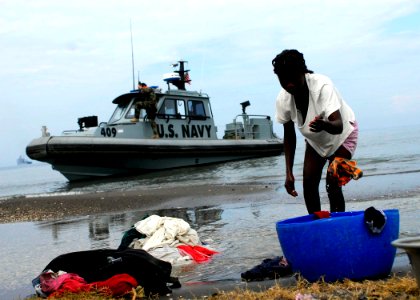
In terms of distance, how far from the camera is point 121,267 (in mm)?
3742

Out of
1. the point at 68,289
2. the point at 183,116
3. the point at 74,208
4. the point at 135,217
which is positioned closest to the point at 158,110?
the point at 183,116

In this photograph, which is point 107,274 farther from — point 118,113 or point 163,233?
point 118,113

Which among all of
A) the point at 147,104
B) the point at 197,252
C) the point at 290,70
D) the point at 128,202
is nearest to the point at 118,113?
the point at 147,104

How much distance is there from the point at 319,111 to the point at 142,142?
50.1 ft

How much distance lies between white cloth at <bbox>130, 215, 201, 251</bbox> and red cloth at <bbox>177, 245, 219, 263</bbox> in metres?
0.11

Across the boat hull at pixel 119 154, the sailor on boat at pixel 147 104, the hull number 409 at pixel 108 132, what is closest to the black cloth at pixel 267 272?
the boat hull at pixel 119 154

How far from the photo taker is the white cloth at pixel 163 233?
4.87m

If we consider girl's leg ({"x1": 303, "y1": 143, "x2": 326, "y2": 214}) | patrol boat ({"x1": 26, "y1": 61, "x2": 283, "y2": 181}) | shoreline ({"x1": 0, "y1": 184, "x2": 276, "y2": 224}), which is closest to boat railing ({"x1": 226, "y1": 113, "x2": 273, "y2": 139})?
patrol boat ({"x1": 26, "y1": 61, "x2": 283, "y2": 181})

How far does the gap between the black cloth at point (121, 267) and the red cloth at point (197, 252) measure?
0.86m

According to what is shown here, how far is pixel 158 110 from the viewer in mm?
19781

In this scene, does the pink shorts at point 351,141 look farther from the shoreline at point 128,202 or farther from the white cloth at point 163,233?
the shoreline at point 128,202

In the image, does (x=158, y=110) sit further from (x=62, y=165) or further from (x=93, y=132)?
(x=62, y=165)

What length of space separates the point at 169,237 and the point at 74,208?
244 inches

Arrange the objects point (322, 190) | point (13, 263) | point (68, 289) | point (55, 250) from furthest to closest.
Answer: point (322, 190), point (55, 250), point (13, 263), point (68, 289)
